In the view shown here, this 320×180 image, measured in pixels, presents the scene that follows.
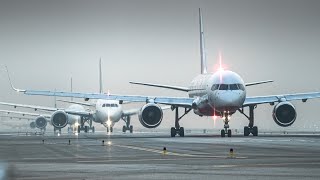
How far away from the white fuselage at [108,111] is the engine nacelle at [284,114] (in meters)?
39.2

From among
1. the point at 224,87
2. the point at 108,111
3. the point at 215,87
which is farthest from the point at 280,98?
the point at 108,111

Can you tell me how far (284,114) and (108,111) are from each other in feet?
130

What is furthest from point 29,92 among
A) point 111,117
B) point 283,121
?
point 111,117

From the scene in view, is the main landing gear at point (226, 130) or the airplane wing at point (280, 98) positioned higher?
the airplane wing at point (280, 98)

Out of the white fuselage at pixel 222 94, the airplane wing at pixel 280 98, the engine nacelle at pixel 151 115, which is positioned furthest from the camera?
the airplane wing at pixel 280 98

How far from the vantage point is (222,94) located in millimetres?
58594

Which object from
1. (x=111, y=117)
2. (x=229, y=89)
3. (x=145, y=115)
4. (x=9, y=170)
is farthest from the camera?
(x=111, y=117)

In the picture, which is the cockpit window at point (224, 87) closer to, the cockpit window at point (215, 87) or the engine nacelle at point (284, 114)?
the cockpit window at point (215, 87)

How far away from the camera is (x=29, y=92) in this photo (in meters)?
66.8

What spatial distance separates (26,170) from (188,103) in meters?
43.6

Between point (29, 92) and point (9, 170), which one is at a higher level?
point (29, 92)

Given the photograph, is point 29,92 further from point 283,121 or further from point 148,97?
point 283,121

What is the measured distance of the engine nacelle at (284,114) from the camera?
61.1 m

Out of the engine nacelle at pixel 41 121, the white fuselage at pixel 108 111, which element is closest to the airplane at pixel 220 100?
the white fuselage at pixel 108 111
